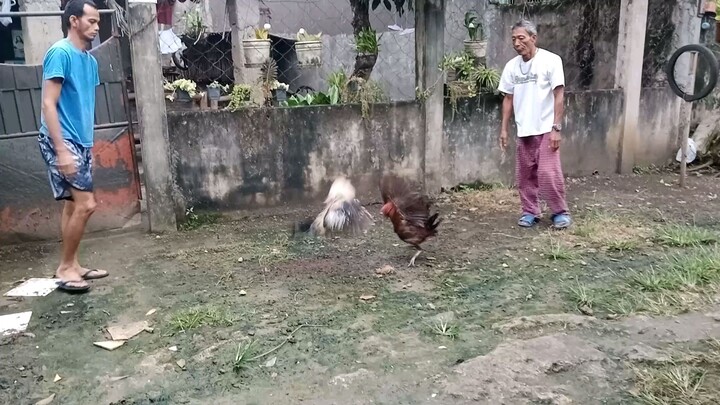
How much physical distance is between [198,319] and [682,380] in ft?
8.68

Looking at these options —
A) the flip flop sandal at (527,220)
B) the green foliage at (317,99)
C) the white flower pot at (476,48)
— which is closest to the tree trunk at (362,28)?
the green foliage at (317,99)

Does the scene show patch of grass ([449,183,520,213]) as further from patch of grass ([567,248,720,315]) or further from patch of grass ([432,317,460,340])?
patch of grass ([432,317,460,340])

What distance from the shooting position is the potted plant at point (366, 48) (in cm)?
648

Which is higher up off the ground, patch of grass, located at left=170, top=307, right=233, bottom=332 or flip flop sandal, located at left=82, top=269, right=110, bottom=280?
flip flop sandal, located at left=82, top=269, right=110, bottom=280

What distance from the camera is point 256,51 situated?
20.4 ft

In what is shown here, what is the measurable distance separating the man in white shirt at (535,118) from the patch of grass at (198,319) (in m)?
3.00

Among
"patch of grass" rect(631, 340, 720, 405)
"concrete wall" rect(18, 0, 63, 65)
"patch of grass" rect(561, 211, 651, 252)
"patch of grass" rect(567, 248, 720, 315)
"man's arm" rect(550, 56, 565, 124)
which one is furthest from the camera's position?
"concrete wall" rect(18, 0, 63, 65)

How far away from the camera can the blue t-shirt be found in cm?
391

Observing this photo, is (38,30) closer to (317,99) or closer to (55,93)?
(317,99)

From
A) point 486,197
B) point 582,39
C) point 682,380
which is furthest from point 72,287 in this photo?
point 582,39

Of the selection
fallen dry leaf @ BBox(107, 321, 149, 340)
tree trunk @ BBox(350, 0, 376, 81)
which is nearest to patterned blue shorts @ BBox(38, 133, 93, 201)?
fallen dry leaf @ BBox(107, 321, 149, 340)

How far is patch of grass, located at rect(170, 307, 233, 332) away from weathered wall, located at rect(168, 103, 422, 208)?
2.11m

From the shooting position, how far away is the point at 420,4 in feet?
20.4

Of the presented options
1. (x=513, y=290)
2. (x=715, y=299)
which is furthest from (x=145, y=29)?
(x=715, y=299)
